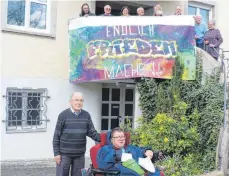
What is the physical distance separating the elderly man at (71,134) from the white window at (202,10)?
928 centimetres

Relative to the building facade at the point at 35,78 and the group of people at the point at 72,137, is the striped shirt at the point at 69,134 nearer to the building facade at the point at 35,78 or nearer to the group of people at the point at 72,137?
the group of people at the point at 72,137

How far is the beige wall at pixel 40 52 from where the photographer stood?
31.3ft

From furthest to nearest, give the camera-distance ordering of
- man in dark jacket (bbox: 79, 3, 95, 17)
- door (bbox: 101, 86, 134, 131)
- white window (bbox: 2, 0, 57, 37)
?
door (bbox: 101, 86, 134, 131), man in dark jacket (bbox: 79, 3, 95, 17), white window (bbox: 2, 0, 57, 37)

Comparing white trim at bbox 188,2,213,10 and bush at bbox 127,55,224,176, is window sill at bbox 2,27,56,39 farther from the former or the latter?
white trim at bbox 188,2,213,10

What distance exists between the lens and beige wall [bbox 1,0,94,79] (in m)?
9.53

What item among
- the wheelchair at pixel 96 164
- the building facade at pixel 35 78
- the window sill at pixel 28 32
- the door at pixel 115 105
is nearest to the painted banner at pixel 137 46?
the building facade at pixel 35 78

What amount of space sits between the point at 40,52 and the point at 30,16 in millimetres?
1021

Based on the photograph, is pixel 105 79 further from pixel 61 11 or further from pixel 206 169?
pixel 206 169

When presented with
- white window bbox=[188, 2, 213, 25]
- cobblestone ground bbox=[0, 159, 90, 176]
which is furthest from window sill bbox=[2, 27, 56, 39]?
white window bbox=[188, 2, 213, 25]

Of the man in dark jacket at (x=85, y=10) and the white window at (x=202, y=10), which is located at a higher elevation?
the white window at (x=202, y=10)

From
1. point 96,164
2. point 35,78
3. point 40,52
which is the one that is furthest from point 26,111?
point 96,164

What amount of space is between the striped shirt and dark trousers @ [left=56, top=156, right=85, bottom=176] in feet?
0.32

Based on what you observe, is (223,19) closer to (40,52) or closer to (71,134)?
(40,52)

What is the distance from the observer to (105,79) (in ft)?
31.4
